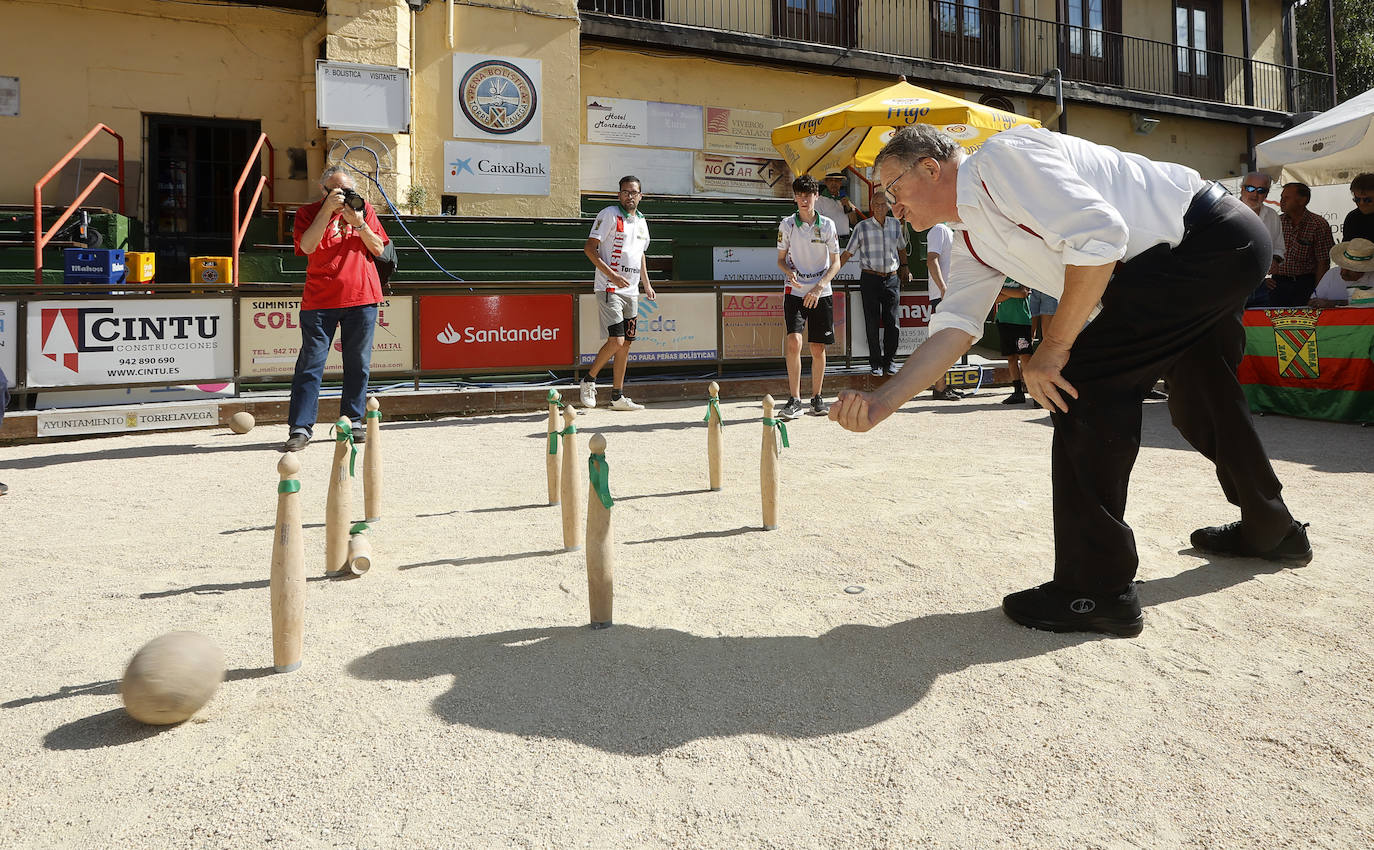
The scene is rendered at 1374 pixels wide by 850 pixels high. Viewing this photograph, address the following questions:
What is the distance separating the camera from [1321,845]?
226 cm

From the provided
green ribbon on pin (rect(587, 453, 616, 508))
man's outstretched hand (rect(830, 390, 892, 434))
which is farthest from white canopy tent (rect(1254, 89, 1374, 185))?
green ribbon on pin (rect(587, 453, 616, 508))

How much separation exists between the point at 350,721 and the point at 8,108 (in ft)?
52.7

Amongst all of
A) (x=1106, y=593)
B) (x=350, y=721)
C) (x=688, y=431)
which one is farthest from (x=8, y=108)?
(x=1106, y=593)

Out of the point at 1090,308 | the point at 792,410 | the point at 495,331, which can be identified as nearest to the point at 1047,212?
the point at 1090,308

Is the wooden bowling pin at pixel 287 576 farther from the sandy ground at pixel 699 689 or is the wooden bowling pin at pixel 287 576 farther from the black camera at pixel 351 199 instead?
the black camera at pixel 351 199

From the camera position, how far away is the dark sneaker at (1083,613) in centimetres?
359

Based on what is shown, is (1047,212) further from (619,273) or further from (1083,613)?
(619,273)

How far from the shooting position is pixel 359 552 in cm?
428

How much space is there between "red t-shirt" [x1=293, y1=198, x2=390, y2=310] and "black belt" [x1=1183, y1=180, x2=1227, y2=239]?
606 centimetres

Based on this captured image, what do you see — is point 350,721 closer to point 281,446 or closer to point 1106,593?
point 1106,593

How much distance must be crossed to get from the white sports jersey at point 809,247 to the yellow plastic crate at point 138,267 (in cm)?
751

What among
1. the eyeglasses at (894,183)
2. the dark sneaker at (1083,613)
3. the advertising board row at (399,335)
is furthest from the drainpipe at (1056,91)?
the dark sneaker at (1083,613)

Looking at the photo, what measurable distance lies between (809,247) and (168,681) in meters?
8.20

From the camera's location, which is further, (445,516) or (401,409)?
(401,409)
